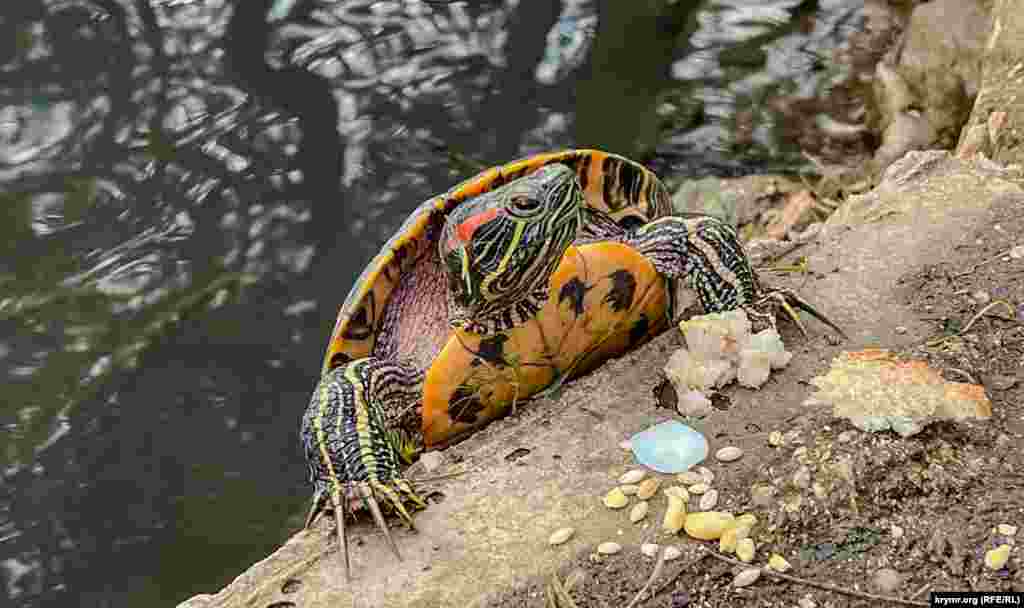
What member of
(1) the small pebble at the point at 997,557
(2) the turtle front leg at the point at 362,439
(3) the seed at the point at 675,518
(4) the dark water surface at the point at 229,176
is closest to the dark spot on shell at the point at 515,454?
(2) the turtle front leg at the point at 362,439

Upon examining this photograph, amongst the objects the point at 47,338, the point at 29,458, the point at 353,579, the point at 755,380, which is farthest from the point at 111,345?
the point at 755,380

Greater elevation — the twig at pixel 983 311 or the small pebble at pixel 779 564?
the twig at pixel 983 311

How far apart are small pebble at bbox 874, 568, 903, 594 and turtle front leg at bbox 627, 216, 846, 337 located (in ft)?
3.35

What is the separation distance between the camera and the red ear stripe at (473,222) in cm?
317

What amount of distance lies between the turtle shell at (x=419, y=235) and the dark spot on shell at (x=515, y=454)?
2.62ft

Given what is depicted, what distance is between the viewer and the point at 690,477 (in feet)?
9.07

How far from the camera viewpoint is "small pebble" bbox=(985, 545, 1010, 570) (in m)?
2.35

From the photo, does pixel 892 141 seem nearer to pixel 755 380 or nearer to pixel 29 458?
pixel 755 380

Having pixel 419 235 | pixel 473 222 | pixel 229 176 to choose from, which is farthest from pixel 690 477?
pixel 229 176

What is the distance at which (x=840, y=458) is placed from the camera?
8.82 feet

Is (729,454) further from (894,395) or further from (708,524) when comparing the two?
(894,395)

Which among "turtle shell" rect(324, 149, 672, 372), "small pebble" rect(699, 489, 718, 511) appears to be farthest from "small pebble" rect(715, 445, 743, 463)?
"turtle shell" rect(324, 149, 672, 372)

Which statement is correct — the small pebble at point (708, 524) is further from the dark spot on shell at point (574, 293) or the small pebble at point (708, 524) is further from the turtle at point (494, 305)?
the dark spot on shell at point (574, 293)

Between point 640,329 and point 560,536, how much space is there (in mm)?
1193
